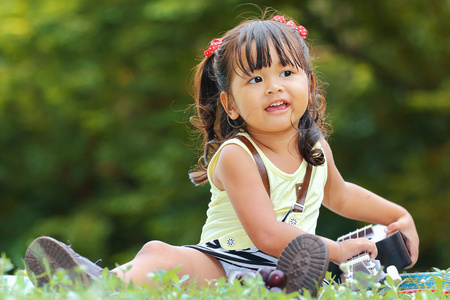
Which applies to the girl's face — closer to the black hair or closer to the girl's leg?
the black hair

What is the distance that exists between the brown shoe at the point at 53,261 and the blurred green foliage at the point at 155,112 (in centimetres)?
476

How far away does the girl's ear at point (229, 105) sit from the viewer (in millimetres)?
2738

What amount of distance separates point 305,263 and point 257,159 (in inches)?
27.3

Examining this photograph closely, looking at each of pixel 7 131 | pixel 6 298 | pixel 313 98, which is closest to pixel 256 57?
pixel 313 98

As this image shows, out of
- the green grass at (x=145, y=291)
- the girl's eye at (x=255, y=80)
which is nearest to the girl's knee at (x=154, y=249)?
the green grass at (x=145, y=291)

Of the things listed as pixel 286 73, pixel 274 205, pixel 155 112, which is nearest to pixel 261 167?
pixel 274 205

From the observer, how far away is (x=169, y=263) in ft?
7.72

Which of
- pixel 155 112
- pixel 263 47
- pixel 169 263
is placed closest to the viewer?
pixel 169 263

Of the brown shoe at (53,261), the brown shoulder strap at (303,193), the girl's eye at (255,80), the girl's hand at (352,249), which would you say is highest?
the girl's eye at (255,80)

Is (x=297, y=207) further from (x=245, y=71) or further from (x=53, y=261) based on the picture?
(x=53, y=261)

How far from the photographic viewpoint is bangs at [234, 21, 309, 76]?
8.47 ft

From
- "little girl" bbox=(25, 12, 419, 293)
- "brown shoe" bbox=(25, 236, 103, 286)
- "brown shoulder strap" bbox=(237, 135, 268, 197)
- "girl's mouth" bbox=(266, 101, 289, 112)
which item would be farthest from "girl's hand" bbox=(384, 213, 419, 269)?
"brown shoe" bbox=(25, 236, 103, 286)


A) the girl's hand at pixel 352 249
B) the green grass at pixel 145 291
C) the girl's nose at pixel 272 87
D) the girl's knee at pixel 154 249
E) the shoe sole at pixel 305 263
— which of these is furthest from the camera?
the girl's nose at pixel 272 87

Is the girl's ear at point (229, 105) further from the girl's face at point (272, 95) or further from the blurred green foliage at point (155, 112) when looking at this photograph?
the blurred green foliage at point (155, 112)
